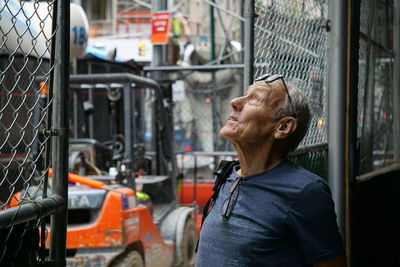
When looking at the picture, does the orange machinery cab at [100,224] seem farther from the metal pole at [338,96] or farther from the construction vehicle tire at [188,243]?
the metal pole at [338,96]

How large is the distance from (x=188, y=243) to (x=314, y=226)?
20.2 ft

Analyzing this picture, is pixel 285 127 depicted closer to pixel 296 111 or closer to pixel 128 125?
pixel 296 111

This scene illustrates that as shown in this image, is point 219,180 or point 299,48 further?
point 299,48

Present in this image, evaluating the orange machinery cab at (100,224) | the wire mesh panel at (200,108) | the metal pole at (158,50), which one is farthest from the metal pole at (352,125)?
the wire mesh panel at (200,108)

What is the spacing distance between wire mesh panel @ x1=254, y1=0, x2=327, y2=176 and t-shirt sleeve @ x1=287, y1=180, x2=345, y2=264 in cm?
121

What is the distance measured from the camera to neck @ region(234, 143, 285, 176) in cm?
233

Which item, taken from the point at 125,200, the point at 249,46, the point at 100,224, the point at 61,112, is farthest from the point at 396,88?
the point at 61,112

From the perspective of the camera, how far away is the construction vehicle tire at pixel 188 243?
25.8 ft

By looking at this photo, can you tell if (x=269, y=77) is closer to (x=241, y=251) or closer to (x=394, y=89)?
(x=241, y=251)

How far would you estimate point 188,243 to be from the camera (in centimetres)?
816

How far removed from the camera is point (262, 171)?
2.33m

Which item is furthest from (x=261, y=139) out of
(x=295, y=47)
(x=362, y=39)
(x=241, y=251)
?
(x=362, y=39)

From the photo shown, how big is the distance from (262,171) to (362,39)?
7.33ft

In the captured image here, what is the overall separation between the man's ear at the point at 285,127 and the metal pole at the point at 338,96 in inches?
56.3
